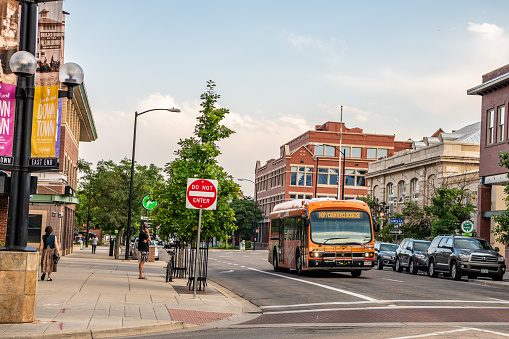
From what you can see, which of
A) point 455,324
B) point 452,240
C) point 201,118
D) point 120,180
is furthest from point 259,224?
point 455,324

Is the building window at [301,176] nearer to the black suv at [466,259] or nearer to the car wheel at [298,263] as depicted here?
the black suv at [466,259]

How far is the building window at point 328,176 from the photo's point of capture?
10344cm

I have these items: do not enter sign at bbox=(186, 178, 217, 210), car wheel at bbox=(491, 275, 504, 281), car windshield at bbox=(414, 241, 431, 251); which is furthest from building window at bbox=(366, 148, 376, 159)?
do not enter sign at bbox=(186, 178, 217, 210)

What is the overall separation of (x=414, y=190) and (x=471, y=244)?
33.4m

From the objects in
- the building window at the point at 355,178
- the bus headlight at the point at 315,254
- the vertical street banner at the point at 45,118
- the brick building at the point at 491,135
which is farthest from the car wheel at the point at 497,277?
the building window at the point at 355,178

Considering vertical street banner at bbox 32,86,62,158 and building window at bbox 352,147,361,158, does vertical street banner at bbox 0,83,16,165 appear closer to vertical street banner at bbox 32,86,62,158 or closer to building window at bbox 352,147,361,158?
vertical street banner at bbox 32,86,62,158

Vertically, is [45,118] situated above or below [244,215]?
above

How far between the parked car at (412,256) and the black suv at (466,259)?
70.2 inches

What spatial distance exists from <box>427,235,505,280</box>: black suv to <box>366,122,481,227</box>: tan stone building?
2031 centimetres

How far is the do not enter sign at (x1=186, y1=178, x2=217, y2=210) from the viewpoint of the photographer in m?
17.5

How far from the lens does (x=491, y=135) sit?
4481 cm

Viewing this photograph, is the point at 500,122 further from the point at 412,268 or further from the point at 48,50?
the point at 48,50

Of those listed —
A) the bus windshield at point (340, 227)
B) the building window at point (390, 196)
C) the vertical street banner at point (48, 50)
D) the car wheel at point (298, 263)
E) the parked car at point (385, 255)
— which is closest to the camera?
the bus windshield at point (340, 227)

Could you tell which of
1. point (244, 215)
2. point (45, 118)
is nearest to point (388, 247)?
point (45, 118)
